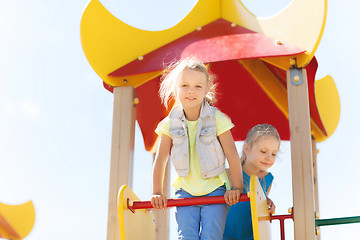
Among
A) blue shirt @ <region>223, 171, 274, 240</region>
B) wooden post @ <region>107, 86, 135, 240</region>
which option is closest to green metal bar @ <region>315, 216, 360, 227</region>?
blue shirt @ <region>223, 171, 274, 240</region>

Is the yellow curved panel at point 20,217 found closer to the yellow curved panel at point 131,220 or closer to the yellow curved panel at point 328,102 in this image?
the yellow curved panel at point 131,220

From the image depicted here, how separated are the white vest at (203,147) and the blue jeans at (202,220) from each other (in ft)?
0.46

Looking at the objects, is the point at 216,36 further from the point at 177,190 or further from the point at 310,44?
the point at 177,190

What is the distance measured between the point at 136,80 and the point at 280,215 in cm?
144

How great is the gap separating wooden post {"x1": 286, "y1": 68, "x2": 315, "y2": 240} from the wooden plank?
0.73 ft

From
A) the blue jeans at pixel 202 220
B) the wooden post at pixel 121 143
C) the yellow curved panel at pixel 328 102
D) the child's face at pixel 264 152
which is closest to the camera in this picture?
the blue jeans at pixel 202 220

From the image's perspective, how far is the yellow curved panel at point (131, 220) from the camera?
2.90 metres

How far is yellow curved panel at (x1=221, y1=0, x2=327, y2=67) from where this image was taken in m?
3.47

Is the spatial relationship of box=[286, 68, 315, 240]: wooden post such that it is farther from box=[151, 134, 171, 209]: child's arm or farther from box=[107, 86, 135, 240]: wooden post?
box=[107, 86, 135, 240]: wooden post

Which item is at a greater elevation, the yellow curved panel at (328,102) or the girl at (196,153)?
the yellow curved panel at (328,102)

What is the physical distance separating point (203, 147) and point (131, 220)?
63 centimetres

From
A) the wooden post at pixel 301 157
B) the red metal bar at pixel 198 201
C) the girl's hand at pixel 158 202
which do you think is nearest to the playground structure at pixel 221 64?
the wooden post at pixel 301 157

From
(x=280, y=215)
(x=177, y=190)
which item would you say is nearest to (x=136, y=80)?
(x=177, y=190)

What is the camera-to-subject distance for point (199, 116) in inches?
122
